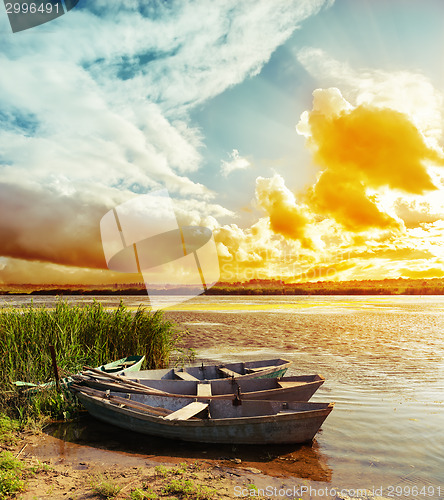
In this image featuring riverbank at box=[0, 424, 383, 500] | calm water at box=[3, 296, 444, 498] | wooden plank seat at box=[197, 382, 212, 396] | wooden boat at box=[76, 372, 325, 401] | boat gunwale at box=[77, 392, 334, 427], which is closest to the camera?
riverbank at box=[0, 424, 383, 500]

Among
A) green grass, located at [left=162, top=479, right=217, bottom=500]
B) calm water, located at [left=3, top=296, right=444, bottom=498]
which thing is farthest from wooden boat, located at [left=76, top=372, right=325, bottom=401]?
green grass, located at [left=162, top=479, right=217, bottom=500]

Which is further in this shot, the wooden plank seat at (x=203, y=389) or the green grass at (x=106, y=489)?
the wooden plank seat at (x=203, y=389)

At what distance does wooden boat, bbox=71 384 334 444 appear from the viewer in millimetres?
8094

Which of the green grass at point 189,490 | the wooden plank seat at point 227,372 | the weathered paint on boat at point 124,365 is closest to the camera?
the green grass at point 189,490

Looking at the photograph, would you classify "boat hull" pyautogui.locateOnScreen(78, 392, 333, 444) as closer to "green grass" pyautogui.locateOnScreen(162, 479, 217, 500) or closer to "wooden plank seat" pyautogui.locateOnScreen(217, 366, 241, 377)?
"green grass" pyautogui.locateOnScreen(162, 479, 217, 500)

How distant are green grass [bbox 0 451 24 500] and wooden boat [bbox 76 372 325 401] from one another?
3207mm

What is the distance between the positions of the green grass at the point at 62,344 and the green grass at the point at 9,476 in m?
3.18

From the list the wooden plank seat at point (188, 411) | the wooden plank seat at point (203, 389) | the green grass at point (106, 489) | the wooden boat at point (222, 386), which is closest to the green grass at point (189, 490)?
the green grass at point (106, 489)

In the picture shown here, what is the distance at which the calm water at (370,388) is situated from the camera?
7.81 metres

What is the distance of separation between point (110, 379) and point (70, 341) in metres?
2.70

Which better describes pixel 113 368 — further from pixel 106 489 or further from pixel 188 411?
pixel 106 489

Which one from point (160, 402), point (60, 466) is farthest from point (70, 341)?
point (60, 466)

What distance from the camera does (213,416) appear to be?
9031 millimetres

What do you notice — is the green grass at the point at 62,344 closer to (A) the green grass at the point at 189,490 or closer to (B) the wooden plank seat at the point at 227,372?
(B) the wooden plank seat at the point at 227,372
